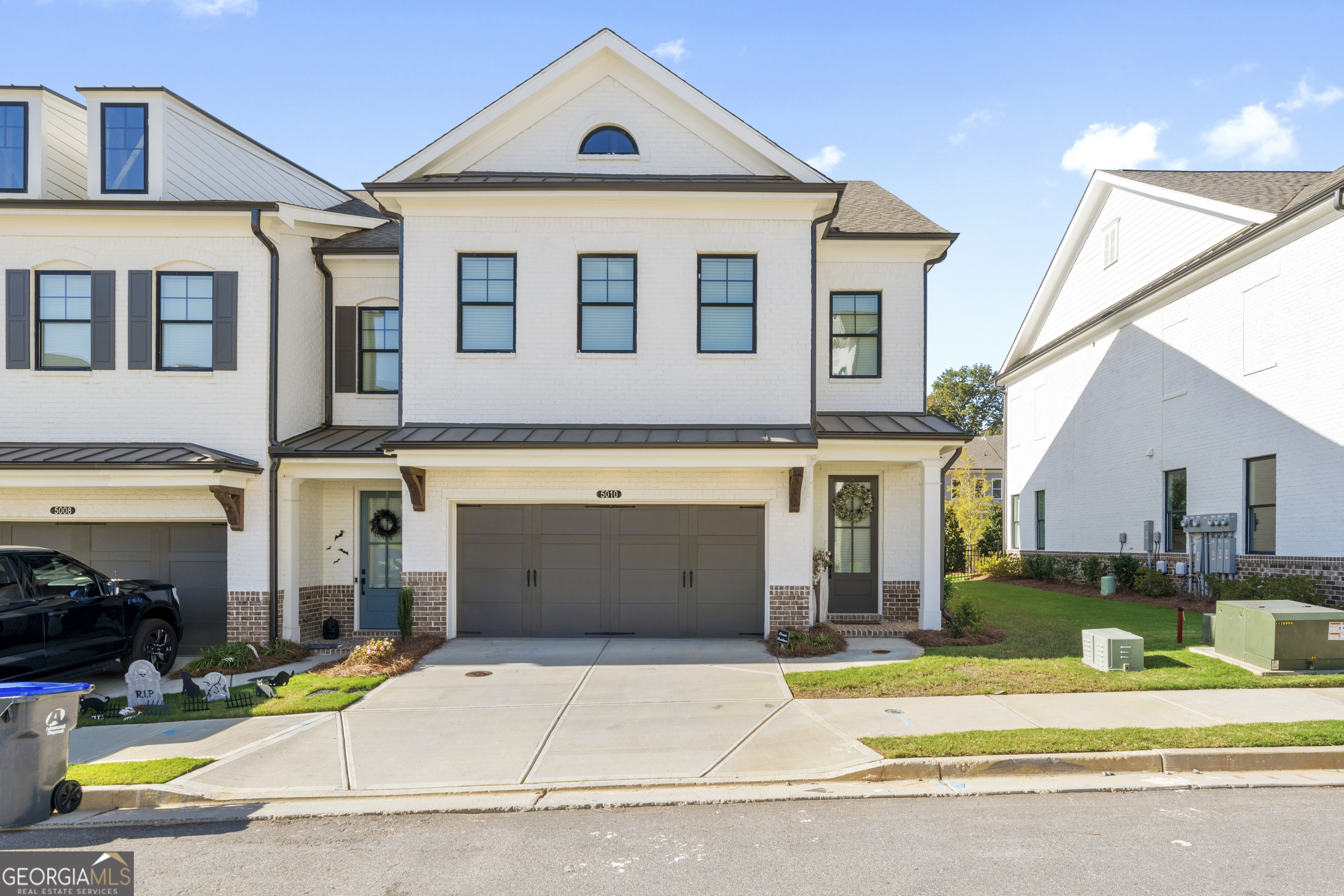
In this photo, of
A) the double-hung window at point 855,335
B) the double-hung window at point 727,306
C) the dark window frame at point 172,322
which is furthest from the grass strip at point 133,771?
the double-hung window at point 855,335

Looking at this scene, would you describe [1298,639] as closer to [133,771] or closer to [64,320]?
[133,771]

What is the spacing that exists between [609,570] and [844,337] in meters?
5.82

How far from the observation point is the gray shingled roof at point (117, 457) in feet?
39.9

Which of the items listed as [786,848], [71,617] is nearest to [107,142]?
[71,617]

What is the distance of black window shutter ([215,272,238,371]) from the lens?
1334 cm

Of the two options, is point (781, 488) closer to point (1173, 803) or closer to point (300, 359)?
point (1173, 803)

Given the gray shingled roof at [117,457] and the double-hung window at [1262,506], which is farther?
the double-hung window at [1262,506]

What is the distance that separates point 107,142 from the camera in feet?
44.6

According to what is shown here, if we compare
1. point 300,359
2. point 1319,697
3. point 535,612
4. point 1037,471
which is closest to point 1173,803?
point 1319,697

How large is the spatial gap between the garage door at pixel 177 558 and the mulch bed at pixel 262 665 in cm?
156

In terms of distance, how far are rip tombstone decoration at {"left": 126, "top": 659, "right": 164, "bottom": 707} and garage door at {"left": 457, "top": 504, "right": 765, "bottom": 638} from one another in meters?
4.82

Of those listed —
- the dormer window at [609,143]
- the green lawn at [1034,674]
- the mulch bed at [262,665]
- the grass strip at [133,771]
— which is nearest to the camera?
the grass strip at [133,771]

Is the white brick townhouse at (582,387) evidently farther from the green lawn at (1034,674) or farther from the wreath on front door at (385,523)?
the green lawn at (1034,674)

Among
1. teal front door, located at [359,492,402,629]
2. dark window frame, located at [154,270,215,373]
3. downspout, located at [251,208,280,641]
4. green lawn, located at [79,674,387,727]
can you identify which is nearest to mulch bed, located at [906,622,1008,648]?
green lawn, located at [79,674,387,727]
